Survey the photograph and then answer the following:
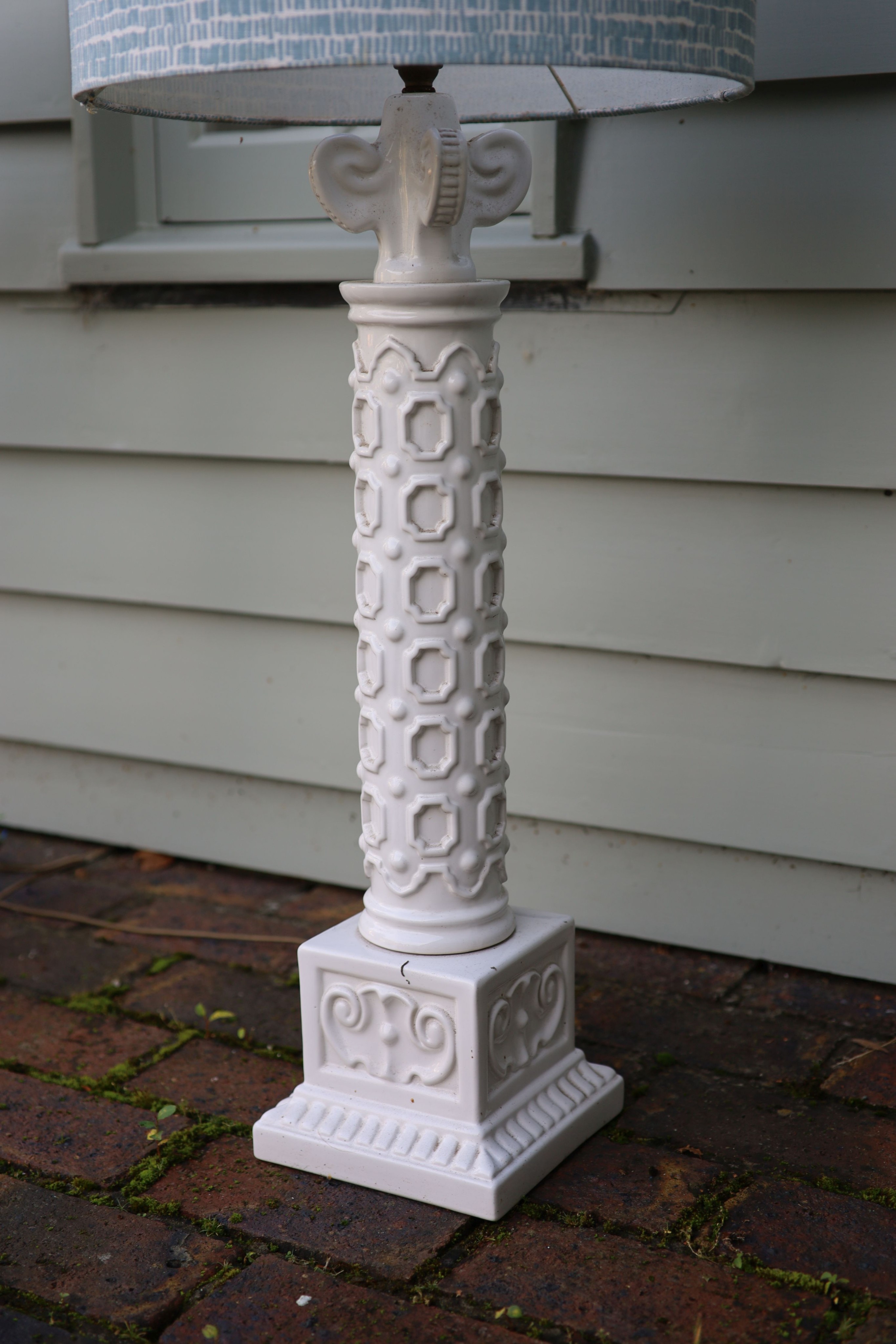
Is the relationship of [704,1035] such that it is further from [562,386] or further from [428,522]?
[562,386]

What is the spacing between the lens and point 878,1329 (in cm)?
135

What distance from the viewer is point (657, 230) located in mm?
2006

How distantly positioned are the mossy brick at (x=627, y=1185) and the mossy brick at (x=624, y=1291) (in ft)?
0.14

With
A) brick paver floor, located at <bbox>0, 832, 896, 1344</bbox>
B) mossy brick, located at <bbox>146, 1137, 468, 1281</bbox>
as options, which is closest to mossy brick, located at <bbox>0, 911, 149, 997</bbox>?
brick paver floor, located at <bbox>0, 832, 896, 1344</bbox>

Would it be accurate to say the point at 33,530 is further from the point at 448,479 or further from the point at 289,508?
the point at 448,479

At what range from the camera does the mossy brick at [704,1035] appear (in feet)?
6.29

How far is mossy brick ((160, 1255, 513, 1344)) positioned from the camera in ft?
4.47

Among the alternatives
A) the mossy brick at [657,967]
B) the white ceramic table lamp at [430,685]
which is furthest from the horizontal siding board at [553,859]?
the white ceramic table lamp at [430,685]

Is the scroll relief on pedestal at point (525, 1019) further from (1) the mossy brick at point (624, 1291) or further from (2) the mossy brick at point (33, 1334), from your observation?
(2) the mossy brick at point (33, 1334)

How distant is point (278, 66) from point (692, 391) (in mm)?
1052

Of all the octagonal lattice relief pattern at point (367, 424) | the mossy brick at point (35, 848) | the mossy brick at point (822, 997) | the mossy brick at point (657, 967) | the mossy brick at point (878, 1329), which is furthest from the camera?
the mossy brick at point (35, 848)

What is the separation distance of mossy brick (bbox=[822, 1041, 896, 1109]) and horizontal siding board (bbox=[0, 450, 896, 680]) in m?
0.58

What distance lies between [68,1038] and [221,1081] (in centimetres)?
31

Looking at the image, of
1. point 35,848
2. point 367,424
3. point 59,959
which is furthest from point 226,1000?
point 367,424
